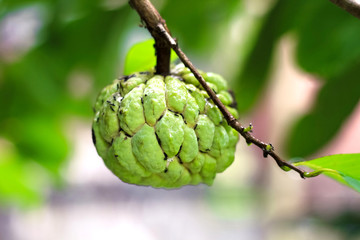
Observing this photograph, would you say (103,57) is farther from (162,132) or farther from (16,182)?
(162,132)

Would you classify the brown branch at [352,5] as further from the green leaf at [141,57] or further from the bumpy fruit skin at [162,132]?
the green leaf at [141,57]

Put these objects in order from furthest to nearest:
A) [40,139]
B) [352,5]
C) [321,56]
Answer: [40,139]
[321,56]
[352,5]

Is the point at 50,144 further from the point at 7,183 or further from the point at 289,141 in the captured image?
the point at 289,141

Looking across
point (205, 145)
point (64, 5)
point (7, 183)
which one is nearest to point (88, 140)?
point (7, 183)

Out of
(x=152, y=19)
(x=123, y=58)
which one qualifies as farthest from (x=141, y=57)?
(x=123, y=58)

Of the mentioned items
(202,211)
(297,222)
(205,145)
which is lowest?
(202,211)

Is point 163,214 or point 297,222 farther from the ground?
point 297,222
